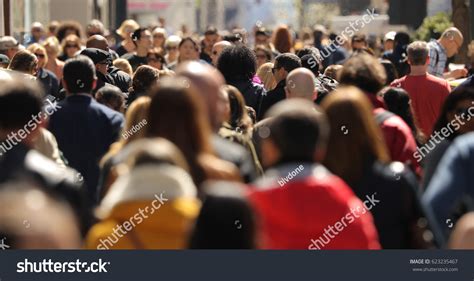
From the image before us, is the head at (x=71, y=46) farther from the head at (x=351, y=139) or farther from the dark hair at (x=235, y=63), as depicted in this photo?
the head at (x=351, y=139)

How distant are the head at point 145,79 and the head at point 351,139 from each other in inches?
185

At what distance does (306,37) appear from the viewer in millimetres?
29141

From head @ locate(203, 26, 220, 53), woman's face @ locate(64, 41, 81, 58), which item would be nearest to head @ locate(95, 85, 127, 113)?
woman's face @ locate(64, 41, 81, 58)

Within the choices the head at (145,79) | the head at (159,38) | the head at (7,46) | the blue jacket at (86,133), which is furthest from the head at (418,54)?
the head at (159,38)

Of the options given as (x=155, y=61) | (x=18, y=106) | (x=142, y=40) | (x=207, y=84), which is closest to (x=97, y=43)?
(x=155, y=61)

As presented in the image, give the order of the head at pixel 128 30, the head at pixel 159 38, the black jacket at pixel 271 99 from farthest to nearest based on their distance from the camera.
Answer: the head at pixel 159 38 → the head at pixel 128 30 → the black jacket at pixel 271 99

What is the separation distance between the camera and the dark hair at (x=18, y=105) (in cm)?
632

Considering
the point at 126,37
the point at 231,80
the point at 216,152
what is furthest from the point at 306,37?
the point at 216,152

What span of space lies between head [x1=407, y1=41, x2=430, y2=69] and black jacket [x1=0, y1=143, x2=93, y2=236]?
257 inches

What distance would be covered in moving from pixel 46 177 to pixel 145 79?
17.2 ft

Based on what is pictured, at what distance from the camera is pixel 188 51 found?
1691 centimetres

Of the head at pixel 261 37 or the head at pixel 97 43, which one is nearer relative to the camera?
the head at pixel 97 43

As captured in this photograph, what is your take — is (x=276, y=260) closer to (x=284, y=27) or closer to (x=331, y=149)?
(x=331, y=149)

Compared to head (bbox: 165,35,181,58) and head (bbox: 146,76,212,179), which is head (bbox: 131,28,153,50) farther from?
head (bbox: 146,76,212,179)
